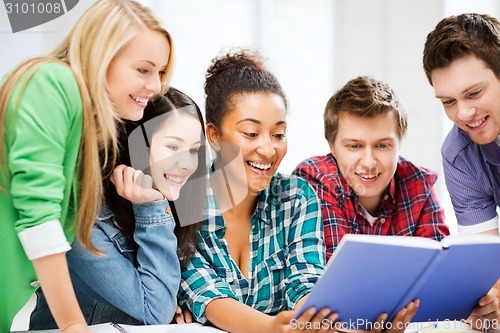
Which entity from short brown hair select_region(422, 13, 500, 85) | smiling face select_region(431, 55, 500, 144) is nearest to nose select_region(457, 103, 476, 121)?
smiling face select_region(431, 55, 500, 144)

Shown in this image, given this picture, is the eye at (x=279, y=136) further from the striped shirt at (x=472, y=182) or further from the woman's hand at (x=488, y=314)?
the woman's hand at (x=488, y=314)

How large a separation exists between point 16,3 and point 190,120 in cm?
148

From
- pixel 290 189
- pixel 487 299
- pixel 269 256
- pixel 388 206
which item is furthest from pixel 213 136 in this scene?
pixel 487 299

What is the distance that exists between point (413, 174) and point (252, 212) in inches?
20.5

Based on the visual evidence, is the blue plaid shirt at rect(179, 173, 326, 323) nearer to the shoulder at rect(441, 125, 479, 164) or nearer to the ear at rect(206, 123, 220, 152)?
the ear at rect(206, 123, 220, 152)

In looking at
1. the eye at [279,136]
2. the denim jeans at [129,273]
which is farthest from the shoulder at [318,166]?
the denim jeans at [129,273]

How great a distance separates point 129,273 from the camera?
1361mm

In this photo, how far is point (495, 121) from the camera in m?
1.55

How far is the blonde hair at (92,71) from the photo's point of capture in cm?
116

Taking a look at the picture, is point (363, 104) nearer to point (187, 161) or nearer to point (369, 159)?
point (369, 159)

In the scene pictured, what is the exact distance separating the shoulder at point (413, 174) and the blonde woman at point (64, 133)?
0.86 metres

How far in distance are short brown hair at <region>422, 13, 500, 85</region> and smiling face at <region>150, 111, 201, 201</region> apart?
0.62 meters

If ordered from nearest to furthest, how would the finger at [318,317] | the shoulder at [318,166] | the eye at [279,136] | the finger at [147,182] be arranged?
the finger at [318,317] → the finger at [147,182] → the eye at [279,136] → the shoulder at [318,166]

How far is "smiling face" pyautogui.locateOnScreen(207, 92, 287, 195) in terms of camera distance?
156 centimetres
